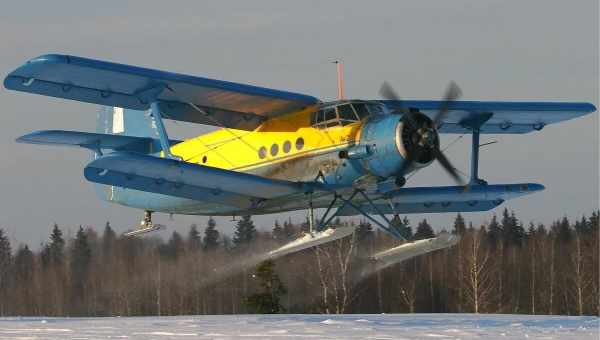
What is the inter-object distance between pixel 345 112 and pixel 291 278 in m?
29.2

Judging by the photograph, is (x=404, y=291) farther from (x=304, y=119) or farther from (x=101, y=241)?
(x=304, y=119)

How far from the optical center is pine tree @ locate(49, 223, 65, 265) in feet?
196

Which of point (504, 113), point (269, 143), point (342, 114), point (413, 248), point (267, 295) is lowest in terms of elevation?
point (267, 295)

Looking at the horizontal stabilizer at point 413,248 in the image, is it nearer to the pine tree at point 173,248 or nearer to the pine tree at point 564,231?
the pine tree at point 173,248

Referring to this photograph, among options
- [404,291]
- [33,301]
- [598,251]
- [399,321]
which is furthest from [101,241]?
[399,321]

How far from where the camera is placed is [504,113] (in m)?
30.7

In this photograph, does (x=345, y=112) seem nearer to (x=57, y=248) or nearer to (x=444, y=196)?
(x=444, y=196)

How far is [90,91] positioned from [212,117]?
9.53ft

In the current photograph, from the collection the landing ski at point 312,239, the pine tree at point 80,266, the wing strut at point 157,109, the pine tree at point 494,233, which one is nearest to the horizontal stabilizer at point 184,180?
the wing strut at point 157,109

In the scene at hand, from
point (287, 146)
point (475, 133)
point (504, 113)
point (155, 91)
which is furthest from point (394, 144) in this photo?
point (504, 113)

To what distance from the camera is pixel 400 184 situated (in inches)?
1017

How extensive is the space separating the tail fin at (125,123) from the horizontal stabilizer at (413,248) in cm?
762

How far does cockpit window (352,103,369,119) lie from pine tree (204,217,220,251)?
24947 mm

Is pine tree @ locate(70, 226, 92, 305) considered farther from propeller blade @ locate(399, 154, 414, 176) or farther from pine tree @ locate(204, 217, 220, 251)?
propeller blade @ locate(399, 154, 414, 176)
